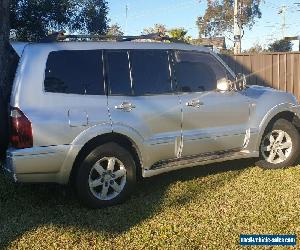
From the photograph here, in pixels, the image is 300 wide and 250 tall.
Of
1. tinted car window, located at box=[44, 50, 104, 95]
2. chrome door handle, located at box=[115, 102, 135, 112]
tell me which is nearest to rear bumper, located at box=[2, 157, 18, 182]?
tinted car window, located at box=[44, 50, 104, 95]

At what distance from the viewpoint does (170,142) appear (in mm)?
5344

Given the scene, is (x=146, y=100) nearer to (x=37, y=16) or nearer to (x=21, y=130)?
(x=21, y=130)

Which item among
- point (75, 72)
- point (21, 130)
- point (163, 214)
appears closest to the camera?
point (21, 130)

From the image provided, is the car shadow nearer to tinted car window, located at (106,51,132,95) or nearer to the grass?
the grass

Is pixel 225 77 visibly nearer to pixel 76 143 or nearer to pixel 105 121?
pixel 105 121

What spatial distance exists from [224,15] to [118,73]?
47.6m

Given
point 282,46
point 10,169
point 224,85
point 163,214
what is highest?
point 282,46

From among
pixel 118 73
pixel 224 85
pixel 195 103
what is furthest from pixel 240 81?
pixel 118 73

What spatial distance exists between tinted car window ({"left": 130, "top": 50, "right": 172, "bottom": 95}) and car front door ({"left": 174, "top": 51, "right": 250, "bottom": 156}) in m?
0.17

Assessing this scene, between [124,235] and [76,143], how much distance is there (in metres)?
1.13

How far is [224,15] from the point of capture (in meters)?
50.3

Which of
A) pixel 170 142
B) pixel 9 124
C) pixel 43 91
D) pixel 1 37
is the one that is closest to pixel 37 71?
pixel 43 91

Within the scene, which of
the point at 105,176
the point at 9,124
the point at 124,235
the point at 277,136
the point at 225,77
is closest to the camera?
the point at 124,235

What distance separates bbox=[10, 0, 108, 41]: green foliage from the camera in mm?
17953
